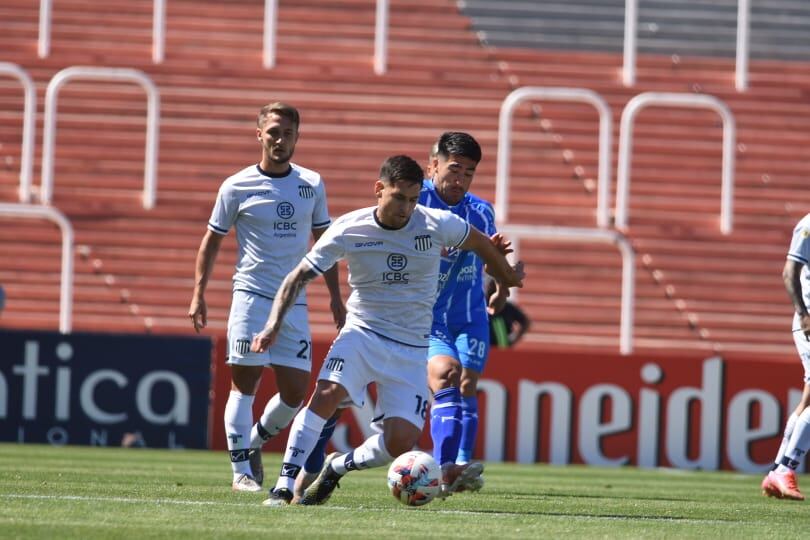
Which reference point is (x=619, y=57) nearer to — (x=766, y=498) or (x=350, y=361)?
(x=766, y=498)

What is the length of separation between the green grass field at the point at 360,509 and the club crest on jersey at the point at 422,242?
4.26 feet

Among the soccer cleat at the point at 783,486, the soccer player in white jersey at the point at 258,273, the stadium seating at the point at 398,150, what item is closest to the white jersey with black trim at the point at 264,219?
the soccer player in white jersey at the point at 258,273

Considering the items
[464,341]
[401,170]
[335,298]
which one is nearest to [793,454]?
[464,341]

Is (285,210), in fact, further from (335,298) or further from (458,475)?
(458,475)

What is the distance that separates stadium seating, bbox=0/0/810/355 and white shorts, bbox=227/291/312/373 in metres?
9.88

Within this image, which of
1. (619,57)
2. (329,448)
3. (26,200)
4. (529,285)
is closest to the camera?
(329,448)

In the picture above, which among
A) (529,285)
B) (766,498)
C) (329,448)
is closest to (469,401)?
(766,498)

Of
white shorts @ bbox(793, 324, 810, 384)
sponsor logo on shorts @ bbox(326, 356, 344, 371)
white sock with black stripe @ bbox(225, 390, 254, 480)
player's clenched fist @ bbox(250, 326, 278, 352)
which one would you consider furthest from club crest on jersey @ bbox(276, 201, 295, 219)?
white shorts @ bbox(793, 324, 810, 384)

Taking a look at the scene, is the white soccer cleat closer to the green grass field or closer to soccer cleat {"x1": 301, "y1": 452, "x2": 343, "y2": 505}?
the green grass field

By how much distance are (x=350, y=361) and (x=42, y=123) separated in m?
14.6

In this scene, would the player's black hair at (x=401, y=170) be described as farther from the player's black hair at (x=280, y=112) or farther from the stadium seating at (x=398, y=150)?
the stadium seating at (x=398, y=150)

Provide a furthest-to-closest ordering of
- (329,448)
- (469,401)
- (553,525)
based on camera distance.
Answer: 1. (329,448)
2. (469,401)
3. (553,525)

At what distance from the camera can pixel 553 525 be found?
763cm

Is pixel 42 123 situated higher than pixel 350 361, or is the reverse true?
pixel 42 123
